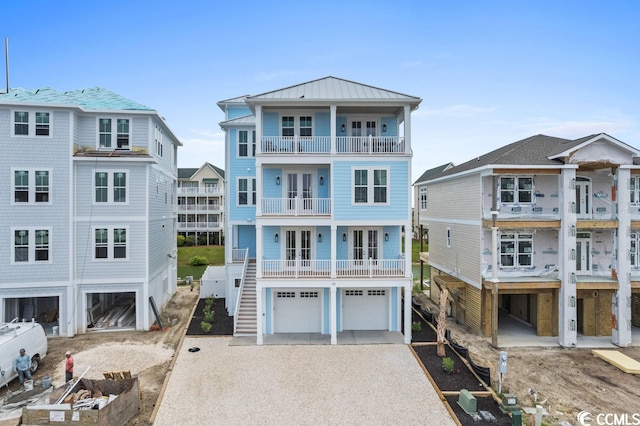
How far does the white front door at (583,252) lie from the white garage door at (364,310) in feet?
31.4

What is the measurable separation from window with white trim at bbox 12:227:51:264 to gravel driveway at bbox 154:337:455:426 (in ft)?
26.1

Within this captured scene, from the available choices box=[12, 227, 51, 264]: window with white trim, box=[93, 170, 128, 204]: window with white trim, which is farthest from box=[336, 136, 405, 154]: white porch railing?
box=[12, 227, 51, 264]: window with white trim

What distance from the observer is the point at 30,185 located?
52.8 ft

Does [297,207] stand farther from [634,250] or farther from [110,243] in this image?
[634,250]

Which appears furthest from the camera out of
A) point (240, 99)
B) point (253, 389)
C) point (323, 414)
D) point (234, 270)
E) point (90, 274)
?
point (240, 99)

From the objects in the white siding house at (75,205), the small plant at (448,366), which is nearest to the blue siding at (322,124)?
the white siding house at (75,205)

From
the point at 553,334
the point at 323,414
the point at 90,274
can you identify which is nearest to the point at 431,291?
the point at 553,334

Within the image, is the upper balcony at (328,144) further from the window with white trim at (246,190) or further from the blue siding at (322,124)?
the window with white trim at (246,190)

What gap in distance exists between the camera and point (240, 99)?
21312 millimetres

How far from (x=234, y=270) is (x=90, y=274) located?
6678 mm

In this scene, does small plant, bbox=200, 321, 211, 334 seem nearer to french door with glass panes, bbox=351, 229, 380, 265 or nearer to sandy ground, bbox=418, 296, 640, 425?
french door with glass panes, bbox=351, 229, 380, 265

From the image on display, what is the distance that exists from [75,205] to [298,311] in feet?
38.0

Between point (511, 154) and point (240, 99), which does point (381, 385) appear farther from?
point (240, 99)

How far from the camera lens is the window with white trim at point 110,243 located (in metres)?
16.9
